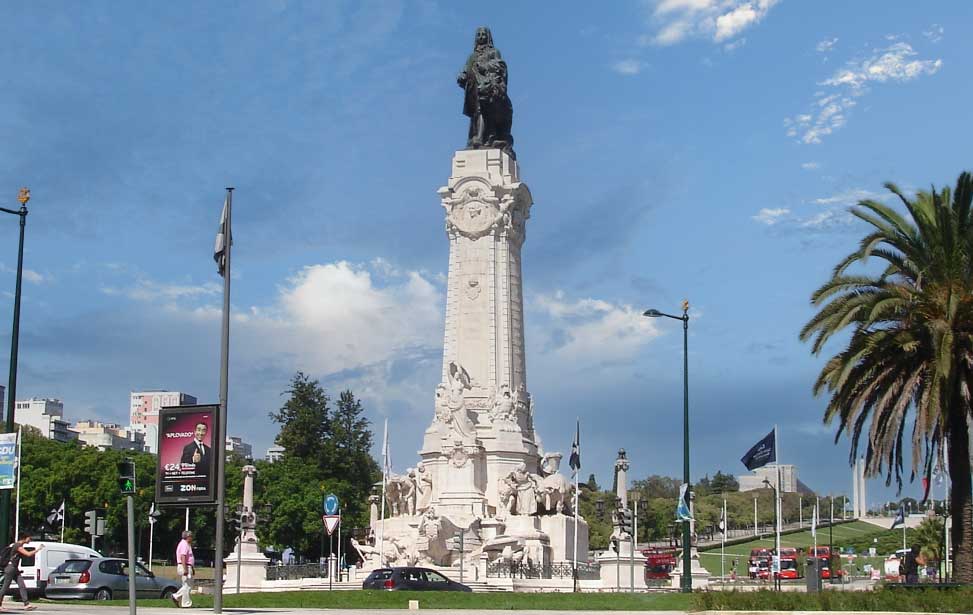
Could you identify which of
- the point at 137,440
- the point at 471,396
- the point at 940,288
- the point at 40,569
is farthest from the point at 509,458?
the point at 137,440

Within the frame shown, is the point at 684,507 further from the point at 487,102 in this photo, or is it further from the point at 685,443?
the point at 487,102

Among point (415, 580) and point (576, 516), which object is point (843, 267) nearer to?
point (415, 580)

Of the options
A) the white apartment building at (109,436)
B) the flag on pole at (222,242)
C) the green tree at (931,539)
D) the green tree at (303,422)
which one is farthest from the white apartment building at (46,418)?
the flag on pole at (222,242)

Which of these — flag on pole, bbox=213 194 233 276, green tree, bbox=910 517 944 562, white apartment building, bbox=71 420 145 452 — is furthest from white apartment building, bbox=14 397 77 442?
flag on pole, bbox=213 194 233 276

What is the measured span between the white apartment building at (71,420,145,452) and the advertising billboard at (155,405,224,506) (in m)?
144

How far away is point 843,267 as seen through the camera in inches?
1249

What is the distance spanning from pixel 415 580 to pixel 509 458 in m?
15.5

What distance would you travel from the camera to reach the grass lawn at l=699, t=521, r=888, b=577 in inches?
3800

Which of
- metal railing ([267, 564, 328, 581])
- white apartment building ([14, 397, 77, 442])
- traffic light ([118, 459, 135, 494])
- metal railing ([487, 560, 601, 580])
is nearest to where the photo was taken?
traffic light ([118, 459, 135, 494])

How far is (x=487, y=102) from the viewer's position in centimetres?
6022

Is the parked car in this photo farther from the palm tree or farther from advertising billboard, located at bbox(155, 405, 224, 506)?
the palm tree

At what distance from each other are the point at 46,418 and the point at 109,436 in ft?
29.0

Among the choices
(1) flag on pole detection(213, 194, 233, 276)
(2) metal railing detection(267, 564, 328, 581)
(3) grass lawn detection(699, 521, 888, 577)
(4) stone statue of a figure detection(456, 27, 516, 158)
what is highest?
(4) stone statue of a figure detection(456, 27, 516, 158)

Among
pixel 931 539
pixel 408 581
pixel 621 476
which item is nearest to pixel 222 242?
pixel 408 581
